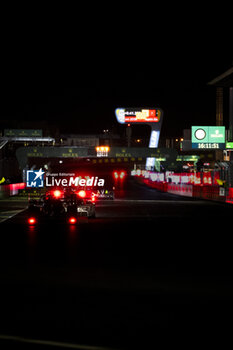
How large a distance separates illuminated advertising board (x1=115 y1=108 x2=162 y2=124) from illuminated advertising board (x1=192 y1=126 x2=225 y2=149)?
17.5m

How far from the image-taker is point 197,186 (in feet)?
138

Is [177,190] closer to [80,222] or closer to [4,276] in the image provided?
[80,222]

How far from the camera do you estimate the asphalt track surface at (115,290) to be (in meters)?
5.63

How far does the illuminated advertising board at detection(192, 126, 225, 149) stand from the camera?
52875 millimetres

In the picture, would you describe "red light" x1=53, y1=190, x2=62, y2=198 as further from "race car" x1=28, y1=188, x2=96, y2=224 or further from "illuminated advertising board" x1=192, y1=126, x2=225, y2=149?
"illuminated advertising board" x1=192, y1=126, x2=225, y2=149

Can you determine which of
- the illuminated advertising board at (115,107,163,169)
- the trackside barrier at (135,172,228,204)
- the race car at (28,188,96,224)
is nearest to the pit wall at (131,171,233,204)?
the trackside barrier at (135,172,228,204)

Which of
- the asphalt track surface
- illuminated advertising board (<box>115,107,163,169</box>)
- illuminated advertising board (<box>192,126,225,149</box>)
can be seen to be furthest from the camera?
illuminated advertising board (<box>115,107,163,169</box>)

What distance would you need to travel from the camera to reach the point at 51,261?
11.0m

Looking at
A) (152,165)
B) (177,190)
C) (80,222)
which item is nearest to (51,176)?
(80,222)

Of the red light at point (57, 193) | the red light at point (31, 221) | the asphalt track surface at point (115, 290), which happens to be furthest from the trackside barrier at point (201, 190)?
the asphalt track surface at point (115, 290)

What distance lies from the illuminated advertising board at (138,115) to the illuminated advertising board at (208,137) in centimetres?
1751

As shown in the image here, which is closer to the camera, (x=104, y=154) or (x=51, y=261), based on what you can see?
(x=51, y=261)

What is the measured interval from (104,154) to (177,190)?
839 inches

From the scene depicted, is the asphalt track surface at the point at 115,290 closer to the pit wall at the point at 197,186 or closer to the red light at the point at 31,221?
the red light at the point at 31,221
